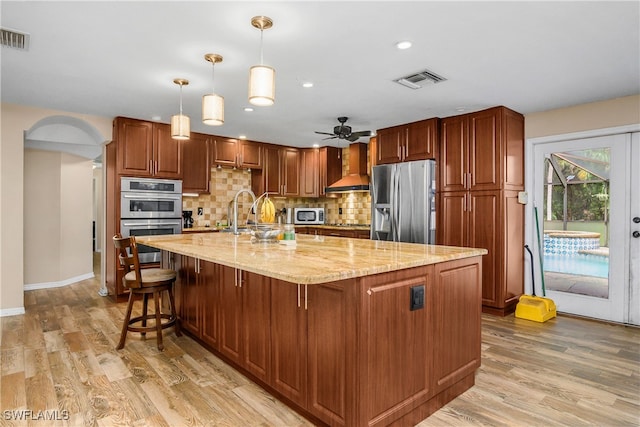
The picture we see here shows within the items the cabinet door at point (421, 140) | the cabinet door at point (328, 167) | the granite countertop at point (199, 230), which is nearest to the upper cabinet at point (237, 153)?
the granite countertop at point (199, 230)

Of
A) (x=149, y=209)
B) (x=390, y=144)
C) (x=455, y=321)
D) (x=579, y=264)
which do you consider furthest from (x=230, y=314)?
(x=579, y=264)

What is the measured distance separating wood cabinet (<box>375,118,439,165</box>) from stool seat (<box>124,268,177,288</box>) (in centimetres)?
320

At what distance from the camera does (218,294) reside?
2.70 metres

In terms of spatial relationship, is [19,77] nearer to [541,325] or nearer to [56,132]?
[56,132]

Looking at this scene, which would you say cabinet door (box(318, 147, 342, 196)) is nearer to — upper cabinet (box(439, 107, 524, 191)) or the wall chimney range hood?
the wall chimney range hood

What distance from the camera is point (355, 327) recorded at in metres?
1.67

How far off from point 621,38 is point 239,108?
3.46 metres

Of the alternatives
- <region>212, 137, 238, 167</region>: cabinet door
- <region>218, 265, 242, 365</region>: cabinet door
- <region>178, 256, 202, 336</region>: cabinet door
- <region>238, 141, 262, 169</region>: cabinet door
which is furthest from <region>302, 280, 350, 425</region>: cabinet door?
<region>238, 141, 262, 169</region>: cabinet door

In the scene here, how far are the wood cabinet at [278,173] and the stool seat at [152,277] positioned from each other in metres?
3.27

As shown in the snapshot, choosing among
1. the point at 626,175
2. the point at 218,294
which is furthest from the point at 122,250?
the point at 626,175

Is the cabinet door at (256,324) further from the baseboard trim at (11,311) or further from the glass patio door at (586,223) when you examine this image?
the glass patio door at (586,223)

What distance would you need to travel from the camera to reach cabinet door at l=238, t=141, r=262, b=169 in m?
6.02

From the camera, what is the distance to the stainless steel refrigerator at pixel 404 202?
15.1ft

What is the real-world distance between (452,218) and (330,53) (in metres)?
2.68
